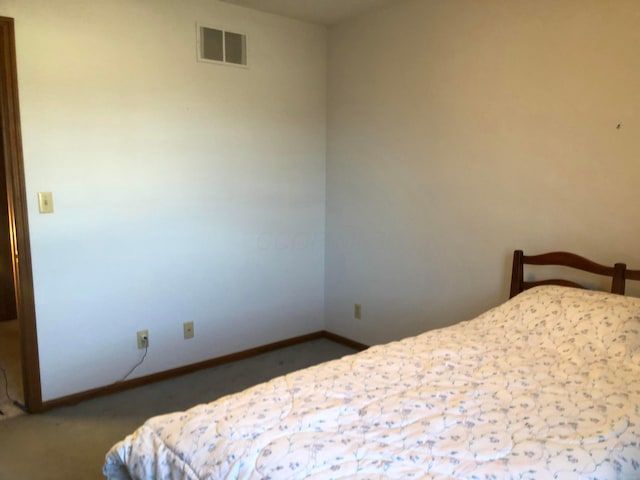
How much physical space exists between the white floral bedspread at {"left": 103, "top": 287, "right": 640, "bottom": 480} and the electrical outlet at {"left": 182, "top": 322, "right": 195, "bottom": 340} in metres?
Result: 1.68

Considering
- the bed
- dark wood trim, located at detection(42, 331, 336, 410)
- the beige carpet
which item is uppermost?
the bed

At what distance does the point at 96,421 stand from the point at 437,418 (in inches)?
79.8

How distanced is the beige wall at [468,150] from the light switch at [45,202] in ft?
6.45

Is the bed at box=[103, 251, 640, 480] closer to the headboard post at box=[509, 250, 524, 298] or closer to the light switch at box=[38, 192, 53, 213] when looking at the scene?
the headboard post at box=[509, 250, 524, 298]

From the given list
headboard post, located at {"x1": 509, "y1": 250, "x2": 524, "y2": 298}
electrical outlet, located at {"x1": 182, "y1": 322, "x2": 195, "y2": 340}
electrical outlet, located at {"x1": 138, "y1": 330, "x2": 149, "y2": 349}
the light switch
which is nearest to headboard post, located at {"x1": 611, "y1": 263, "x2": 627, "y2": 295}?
headboard post, located at {"x1": 509, "y1": 250, "x2": 524, "y2": 298}

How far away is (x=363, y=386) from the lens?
1.69 metres

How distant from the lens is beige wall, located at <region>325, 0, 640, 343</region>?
227 cm

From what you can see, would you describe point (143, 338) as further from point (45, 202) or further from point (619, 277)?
point (619, 277)

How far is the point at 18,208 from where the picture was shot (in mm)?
2570

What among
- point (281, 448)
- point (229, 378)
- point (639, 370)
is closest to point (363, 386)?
point (281, 448)

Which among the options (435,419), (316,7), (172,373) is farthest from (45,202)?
(435,419)

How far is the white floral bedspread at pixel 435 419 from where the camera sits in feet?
4.09

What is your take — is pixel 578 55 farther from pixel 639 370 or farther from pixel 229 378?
pixel 229 378

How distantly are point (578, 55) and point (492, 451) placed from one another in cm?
195
